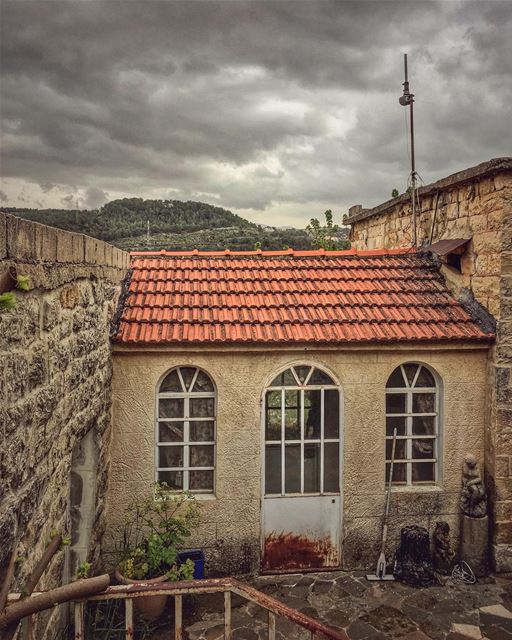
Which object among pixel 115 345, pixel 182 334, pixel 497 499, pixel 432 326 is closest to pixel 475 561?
pixel 497 499

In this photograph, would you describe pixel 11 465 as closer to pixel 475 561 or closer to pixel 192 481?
pixel 192 481

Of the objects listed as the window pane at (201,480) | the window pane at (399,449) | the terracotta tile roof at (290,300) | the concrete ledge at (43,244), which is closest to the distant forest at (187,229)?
the terracotta tile roof at (290,300)

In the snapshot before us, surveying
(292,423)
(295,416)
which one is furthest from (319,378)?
(292,423)

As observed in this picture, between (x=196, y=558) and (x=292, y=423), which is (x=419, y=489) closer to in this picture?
(x=292, y=423)

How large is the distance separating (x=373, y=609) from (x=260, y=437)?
2389 mm

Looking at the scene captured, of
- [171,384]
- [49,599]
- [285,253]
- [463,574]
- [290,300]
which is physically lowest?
[463,574]

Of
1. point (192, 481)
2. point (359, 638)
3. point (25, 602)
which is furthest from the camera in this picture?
point (192, 481)

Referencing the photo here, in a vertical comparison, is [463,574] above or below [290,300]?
below

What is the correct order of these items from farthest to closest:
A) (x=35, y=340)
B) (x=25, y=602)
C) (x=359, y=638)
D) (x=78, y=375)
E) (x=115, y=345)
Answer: (x=115, y=345) < (x=359, y=638) < (x=78, y=375) < (x=35, y=340) < (x=25, y=602)

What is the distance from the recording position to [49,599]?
7.93ft

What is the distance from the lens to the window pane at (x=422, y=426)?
276 inches

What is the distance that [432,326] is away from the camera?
6.82m

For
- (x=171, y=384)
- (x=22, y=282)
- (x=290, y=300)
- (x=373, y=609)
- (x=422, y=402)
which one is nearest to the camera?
(x=22, y=282)

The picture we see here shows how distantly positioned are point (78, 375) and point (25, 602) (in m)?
2.46
